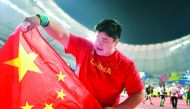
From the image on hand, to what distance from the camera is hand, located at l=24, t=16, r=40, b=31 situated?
308cm

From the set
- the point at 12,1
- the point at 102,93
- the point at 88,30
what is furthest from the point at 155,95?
the point at 102,93

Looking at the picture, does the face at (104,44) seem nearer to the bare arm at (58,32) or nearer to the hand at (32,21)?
the bare arm at (58,32)

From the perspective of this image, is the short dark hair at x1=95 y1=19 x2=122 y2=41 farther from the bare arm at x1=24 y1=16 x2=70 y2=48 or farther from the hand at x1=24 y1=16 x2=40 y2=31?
the hand at x1=24 y1=16 x2=40 y2=31

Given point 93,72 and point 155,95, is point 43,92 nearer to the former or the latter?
point 93,72

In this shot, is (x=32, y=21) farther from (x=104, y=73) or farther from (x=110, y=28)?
(x=104, y=73)

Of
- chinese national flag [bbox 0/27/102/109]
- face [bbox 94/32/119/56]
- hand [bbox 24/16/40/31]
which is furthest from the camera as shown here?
face [bbox 94/32/119/56]

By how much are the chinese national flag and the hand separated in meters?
0.10

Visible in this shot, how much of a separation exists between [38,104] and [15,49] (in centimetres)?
50

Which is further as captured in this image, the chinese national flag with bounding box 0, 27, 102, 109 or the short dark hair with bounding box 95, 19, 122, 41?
the short dark hair with bounding box 95, 19, 122, 41

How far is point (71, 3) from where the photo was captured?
43.3m

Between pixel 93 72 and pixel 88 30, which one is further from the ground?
pixel 88 30

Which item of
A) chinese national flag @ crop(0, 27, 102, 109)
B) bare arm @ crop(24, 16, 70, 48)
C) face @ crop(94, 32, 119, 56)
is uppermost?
bare arm @ crop(24, 16, 70, 48)

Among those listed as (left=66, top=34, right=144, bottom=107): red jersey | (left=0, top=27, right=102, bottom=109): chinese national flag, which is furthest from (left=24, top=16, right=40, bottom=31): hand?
(left=66, top=34, right=144, bottom=107): red jersey

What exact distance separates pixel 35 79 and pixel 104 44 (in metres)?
0.68
